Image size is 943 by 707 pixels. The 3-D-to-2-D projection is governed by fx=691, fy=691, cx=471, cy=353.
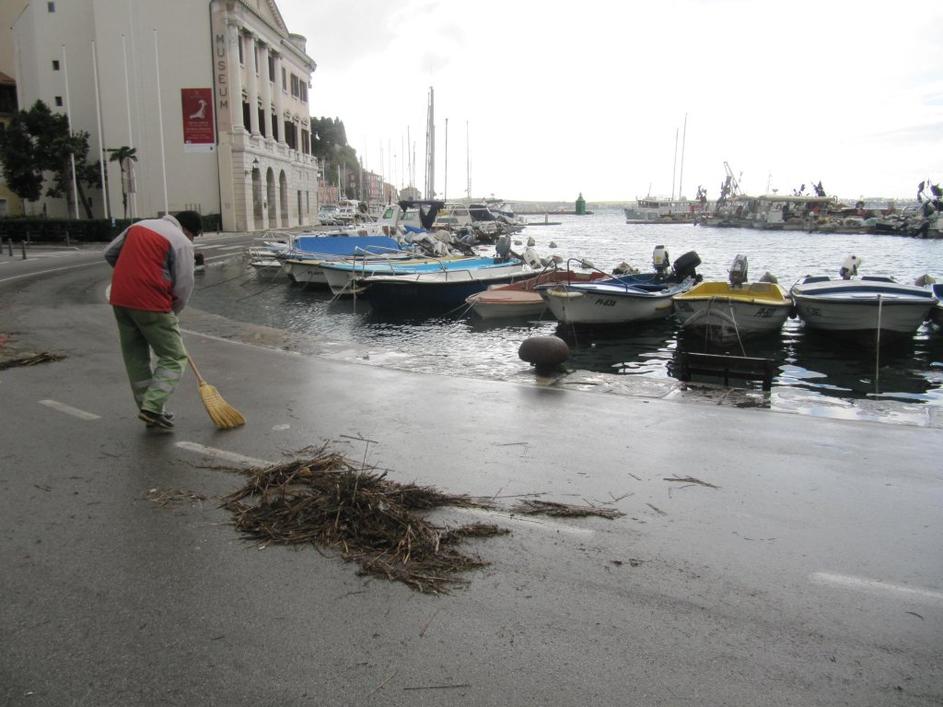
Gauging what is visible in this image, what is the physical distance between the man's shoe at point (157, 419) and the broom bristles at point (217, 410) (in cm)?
32

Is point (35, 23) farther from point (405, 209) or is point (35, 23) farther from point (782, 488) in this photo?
point (782, 488)

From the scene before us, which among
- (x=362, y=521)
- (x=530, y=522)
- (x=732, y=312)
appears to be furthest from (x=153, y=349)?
(x=732, y=312)

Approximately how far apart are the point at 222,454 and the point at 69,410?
2.25 meters

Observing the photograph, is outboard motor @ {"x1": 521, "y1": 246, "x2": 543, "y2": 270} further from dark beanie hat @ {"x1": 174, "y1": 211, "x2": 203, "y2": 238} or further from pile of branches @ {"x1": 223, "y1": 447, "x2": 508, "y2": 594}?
pile of branches @ {"x1": 223, "y1": 447, "x2": 508, "y2": 594}

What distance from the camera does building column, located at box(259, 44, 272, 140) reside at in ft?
182

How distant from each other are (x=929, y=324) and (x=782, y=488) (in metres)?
16.5

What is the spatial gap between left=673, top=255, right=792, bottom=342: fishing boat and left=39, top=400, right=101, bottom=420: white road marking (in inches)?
493

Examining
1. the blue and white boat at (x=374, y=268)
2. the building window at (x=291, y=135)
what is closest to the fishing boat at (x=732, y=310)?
the blue and white boat at (x=374, y=268)

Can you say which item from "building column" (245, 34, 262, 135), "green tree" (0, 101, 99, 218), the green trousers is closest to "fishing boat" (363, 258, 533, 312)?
the green trousers

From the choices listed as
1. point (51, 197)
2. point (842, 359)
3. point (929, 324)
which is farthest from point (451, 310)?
point (51, 197)

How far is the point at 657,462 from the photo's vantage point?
5.55 m

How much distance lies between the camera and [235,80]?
49500 millimetres

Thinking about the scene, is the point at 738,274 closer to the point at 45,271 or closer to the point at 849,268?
the point at 849,268

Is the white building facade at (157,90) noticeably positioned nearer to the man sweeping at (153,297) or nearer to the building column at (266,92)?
the building column at (266,92)
